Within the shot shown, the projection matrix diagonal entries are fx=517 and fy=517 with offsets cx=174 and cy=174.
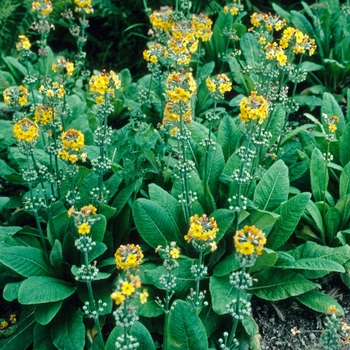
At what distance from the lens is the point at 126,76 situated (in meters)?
6.05

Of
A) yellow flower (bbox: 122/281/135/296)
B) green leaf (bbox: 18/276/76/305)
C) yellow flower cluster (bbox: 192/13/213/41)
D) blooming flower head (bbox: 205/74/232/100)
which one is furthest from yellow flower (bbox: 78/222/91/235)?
yellow flower cluster (bbox: 192/13/213/41)

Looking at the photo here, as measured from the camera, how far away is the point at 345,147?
4.50 meters

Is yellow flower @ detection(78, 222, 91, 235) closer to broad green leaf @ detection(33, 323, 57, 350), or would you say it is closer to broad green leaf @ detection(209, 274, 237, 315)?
broad green leaf @ detection(209, 274, 237, 315)

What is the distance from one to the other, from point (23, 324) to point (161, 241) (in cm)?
111

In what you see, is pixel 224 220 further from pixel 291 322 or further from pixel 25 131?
pixel 25 131

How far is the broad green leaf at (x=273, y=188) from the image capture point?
3.90 metres

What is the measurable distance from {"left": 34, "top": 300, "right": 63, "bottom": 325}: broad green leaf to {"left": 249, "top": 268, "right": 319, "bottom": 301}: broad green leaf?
4.38 feet

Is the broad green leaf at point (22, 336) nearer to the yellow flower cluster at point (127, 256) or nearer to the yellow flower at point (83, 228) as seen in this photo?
the yellow flower at point (83, 228)

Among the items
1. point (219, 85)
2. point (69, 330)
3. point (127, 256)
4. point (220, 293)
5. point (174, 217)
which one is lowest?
point (69, 330)

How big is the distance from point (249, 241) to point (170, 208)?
1604mm

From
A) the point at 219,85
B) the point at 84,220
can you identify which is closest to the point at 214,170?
the point at 219,85

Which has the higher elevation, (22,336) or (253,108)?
(253,108)

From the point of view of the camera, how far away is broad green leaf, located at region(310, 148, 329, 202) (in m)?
4.14

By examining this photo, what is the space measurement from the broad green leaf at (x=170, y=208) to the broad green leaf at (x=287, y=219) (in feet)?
2.14
